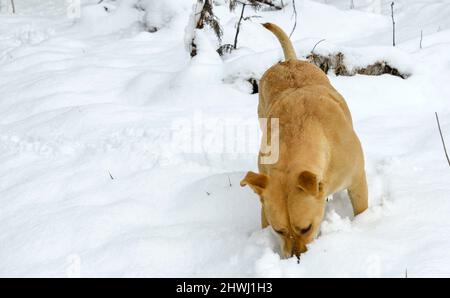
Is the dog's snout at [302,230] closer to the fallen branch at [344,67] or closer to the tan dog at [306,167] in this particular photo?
the tan dog at [306,167]

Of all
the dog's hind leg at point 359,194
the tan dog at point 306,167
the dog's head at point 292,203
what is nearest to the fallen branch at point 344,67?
the tan dog at point 306,167

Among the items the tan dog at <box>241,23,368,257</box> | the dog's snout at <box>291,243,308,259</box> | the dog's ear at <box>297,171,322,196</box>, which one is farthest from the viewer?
the dog's snout at <box>291,243,308,259</box>

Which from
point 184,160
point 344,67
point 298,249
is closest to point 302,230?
point 298,249

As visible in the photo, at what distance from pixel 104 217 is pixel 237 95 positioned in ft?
9.23

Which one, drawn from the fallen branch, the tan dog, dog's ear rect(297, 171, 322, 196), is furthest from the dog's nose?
the fallen branch

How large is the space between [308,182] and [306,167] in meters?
0.21

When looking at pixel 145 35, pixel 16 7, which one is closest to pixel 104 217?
pixel 145 35

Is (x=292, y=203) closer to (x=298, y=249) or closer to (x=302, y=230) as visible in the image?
(x=302, y=230)

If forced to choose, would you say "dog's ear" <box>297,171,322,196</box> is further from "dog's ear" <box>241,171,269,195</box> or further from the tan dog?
"dog's ear" <box>241,171,269,195</box>

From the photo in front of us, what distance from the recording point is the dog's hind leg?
298 centimetres

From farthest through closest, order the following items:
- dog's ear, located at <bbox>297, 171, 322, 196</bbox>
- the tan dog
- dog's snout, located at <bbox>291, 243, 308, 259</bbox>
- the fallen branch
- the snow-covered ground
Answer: the fallen branch < the snow-covered ground < dog's snout, located at <bbox>291, 243, 308, 259</bbox> < the tan dog < dog's ear, located at <bbox>297, 171, 322, 196</bbox>

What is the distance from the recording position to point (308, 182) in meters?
2.31

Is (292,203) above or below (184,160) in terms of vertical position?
above

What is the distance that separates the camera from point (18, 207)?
364cm
